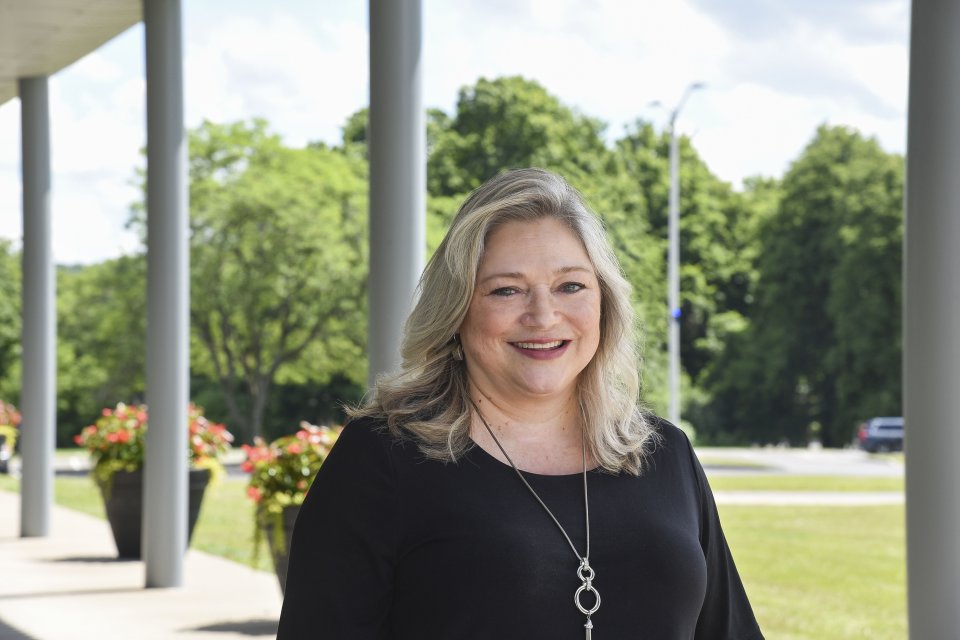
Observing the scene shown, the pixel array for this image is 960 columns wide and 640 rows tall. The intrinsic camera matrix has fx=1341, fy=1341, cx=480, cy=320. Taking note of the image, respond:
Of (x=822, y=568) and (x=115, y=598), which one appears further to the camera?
(x=822, y=568)

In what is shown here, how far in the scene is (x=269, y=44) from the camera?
161 ft

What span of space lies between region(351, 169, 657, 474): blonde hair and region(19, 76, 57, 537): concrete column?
9.06 meters

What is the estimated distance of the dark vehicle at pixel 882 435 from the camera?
34.2 m

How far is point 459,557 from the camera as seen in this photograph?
198cm

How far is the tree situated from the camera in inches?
1152

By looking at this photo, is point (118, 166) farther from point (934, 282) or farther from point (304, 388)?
point (934, 282)

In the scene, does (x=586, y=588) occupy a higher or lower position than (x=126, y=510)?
higher

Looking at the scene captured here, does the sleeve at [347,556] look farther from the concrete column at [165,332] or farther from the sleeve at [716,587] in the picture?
the concrete column at [165,332]

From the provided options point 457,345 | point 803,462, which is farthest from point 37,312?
point 803,462

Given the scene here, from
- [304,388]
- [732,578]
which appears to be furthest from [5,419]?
[732,578]

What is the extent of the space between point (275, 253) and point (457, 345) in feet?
91.9

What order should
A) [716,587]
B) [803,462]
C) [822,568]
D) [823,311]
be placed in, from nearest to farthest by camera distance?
[716,587], [822,568], [803,462], [823,311]

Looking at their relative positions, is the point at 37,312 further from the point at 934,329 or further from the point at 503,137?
the point at 503,137

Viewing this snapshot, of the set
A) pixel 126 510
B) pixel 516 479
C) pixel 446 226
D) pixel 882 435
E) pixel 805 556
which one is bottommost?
pixel 882 435
